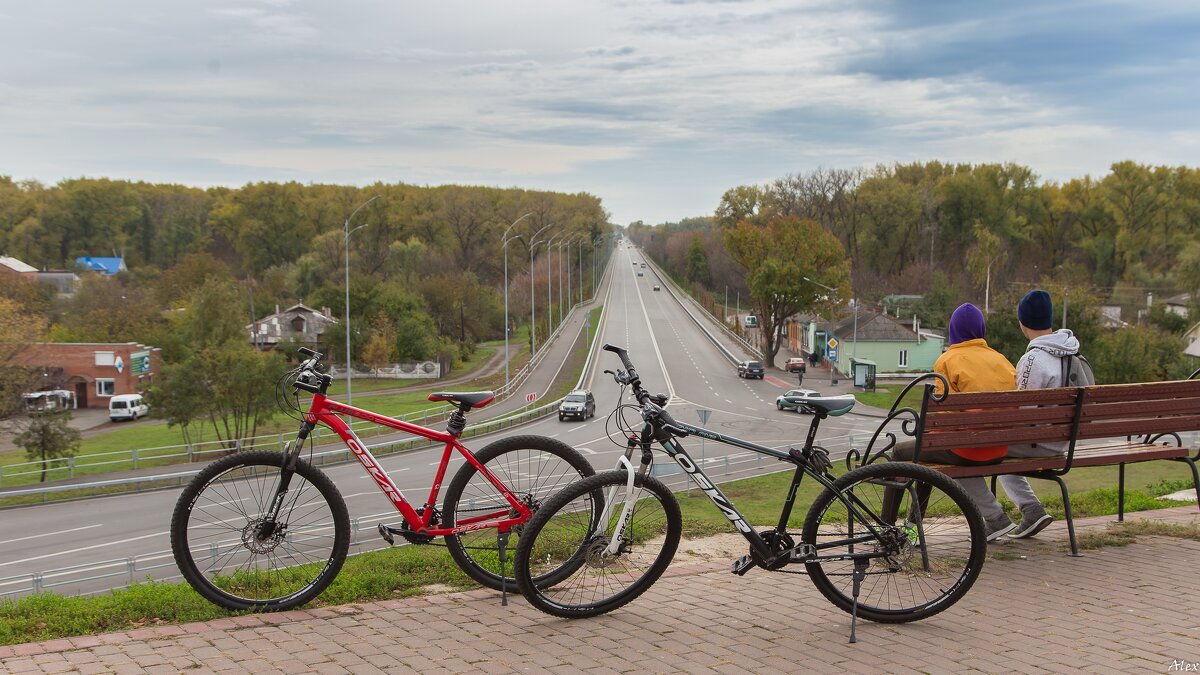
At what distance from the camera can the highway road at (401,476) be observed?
59.3 ft

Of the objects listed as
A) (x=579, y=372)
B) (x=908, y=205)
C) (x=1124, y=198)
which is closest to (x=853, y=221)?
(x=908, y=205)

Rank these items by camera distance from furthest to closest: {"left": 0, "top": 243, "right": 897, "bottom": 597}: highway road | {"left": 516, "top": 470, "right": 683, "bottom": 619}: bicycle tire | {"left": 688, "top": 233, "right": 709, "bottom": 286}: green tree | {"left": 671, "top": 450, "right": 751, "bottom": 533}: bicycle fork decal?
{"left": 688, "top": 233, "right": 709, "bottom": 286}: green tree, {"left": 0, "top": 243, "right": 897, "bottom": 597}: highway road, {"left": 671, "top": 450, "right": 751, "bottom": 533}: bicycle fork decal, {"left": 516, "top": 470, "right": 683, "bottom": 619}: bicycle tire

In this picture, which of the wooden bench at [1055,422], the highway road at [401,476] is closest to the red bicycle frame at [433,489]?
the highway road at [401,476]

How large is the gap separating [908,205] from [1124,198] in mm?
19827

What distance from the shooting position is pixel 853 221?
101625mm

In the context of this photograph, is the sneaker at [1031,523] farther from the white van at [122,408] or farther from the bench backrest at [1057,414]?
the white van at [122,408]

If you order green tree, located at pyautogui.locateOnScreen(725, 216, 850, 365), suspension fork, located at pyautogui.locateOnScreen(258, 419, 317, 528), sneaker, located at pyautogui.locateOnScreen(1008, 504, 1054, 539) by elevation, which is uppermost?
green tree, located at pyautogui.locateOnScreen(725, 216, 850, 365)

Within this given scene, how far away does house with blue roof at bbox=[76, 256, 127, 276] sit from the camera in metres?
93.2

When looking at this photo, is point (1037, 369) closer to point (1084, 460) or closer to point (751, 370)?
point (1084, 460)

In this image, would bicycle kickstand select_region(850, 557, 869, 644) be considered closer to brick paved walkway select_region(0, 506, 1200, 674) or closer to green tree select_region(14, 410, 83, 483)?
brick paved walkway select_region(0, 506, 1200, 674)

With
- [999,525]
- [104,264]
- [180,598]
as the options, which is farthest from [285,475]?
[104,264]

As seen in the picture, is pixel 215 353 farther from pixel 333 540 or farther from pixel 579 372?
pixel 333 540

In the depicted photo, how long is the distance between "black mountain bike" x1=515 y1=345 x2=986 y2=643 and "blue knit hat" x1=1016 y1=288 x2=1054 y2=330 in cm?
257

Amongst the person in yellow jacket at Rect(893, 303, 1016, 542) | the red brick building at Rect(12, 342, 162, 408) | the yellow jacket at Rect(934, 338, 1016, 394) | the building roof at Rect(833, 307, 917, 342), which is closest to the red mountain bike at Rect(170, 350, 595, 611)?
the person in yellow jacket at Rect(893, 303, 1016, 542)
